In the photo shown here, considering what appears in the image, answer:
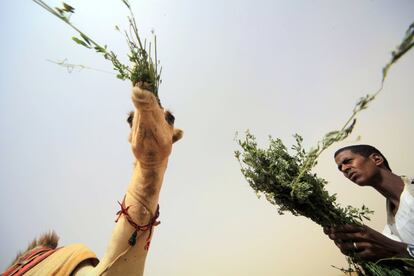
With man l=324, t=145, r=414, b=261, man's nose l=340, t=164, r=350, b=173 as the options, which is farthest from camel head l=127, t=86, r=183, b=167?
man's nose l=340, t=164, r=350, b=173

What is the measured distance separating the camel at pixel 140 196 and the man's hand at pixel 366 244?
2.00 metres

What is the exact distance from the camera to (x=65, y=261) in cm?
286

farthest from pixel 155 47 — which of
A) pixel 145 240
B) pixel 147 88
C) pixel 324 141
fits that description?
pixel 145 240

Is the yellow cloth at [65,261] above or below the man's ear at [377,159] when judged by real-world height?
below

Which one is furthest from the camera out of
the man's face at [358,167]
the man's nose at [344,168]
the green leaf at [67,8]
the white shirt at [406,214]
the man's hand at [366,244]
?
the man's nose at [344,168]

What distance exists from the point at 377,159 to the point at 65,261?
193 inches

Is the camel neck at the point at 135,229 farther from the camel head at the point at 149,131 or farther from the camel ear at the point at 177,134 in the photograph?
the camel ear at the point at 177,134

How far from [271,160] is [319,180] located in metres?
0.61

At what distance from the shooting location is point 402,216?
3.46 meters

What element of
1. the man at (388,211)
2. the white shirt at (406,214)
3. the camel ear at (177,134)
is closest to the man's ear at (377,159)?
the man at (388,211)

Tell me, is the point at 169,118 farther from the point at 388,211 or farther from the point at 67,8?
the point at 388,211

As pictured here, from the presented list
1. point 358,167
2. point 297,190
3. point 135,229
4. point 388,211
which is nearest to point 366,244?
point 297,190

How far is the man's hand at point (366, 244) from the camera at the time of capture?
2365 millimetres

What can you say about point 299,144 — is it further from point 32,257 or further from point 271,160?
point 32,257
